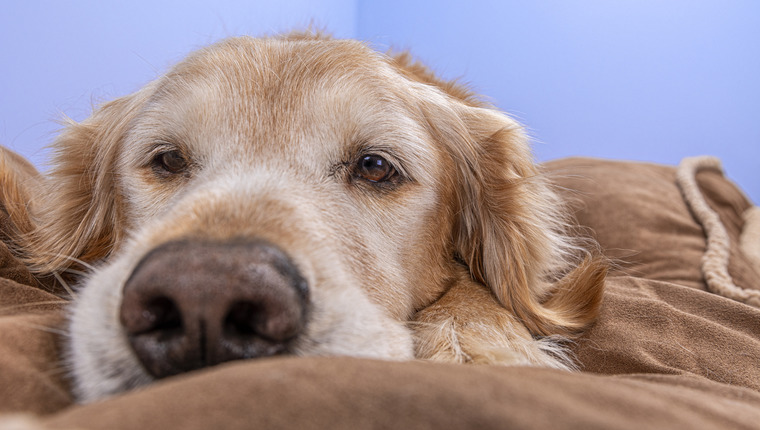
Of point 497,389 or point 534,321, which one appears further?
point 534,321

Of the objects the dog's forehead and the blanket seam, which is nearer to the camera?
the dog's forehead

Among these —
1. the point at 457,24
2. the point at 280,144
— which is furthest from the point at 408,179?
the point at 457,24

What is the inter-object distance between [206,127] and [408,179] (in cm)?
66

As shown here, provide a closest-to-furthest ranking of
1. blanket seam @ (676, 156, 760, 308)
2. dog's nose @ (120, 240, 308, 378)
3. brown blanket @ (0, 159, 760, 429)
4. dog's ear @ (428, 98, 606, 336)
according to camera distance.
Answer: brown blanket @ (0, 159, 760, 429) → dog's nose @ (120, 240, 308, 378) → dog's ear @ (428, 98, 606, 336) → blanket seam @ (676, 156, 760, 308)

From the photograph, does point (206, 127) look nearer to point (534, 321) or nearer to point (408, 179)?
point (408, 179)

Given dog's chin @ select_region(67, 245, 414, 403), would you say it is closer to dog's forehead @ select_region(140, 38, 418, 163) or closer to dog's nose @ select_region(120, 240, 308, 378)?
dog's nose @ select_region(120, 240, 308, 378)

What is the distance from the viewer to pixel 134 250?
1.18 meters

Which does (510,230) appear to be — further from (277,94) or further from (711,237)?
(711,237)

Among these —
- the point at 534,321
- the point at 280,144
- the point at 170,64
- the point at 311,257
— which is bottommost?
the point at 534,321

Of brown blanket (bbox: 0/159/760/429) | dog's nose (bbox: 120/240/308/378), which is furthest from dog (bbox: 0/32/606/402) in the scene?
brown blanket (bbox: 0/159/760/429)

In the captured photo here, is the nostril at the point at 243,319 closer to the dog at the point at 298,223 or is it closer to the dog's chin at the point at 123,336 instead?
the dog at the point at 298,223

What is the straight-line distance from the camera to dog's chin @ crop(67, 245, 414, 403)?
978 millimetres

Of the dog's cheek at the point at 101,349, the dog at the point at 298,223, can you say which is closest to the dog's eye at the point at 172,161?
the dog at the point at 298,223

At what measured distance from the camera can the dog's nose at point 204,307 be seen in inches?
33.7
